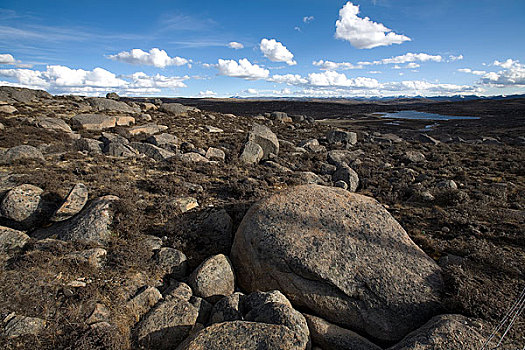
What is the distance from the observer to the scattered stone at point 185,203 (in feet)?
26.5

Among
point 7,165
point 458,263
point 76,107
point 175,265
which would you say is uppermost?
point 76,107

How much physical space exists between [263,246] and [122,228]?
3614mm

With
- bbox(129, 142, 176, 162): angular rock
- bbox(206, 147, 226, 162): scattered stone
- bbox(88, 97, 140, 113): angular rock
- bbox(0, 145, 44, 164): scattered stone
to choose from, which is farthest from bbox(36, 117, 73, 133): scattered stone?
bbox(88, 97, 140, 113): angular rock

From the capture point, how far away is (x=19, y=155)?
1055cm

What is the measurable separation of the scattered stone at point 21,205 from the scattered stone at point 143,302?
391 cm

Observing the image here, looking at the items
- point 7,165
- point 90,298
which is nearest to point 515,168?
point 90,298

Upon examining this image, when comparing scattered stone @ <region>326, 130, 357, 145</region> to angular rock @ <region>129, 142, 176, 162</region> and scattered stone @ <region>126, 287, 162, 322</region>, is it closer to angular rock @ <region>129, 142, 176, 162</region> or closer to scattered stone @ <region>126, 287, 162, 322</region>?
angular rock @ <region>129, 142, 176, 162</region>

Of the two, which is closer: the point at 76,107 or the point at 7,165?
the point at 7,165

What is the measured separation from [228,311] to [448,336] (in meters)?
3.38

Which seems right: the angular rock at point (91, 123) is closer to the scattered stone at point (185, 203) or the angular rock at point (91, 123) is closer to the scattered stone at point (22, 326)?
the scattered stone at point (185, 203)

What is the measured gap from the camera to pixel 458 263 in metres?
5.64

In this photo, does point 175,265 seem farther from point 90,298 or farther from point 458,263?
point 458,263

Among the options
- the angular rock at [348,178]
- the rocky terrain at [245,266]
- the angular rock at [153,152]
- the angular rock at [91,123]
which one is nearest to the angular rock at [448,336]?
the rocky terrain at [245,266]

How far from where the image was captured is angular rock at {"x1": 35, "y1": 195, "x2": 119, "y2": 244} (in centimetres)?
602
